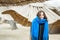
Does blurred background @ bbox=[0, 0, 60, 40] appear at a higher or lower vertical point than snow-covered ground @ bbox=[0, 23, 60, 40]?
higher

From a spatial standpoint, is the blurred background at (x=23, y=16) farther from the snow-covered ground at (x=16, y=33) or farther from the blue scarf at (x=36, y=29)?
the blue scarf at (x=36, y=29)

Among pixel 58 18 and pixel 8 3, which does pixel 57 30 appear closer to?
pixel 58 18

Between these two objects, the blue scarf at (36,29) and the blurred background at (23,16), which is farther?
the blurred background at (23,16)

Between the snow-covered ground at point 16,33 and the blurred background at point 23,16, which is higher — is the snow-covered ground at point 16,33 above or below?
below

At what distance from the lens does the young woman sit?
14.2 ft

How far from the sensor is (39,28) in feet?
14.3

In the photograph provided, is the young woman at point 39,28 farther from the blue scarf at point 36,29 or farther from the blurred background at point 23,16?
the blurred background at point 23,16

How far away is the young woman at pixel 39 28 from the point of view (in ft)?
14.2

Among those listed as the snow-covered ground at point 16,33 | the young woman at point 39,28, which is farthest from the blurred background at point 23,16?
the young woman at point 39,28

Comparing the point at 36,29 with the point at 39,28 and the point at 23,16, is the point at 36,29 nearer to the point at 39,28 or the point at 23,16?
the point at 39,28

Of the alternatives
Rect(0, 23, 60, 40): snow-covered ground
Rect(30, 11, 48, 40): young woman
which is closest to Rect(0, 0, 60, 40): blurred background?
Rect(0, 23, 60, 40): snow-covered ground

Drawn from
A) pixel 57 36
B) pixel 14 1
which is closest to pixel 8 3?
pixel 14 1

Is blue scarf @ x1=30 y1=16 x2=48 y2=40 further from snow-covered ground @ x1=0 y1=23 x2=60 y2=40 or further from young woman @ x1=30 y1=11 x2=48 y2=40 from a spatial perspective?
snow-covered ground @ x1=0 y1=23 x2=60 y2=40

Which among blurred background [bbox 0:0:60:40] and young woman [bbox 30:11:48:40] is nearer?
young woman [bbox 30:11:48:40]
